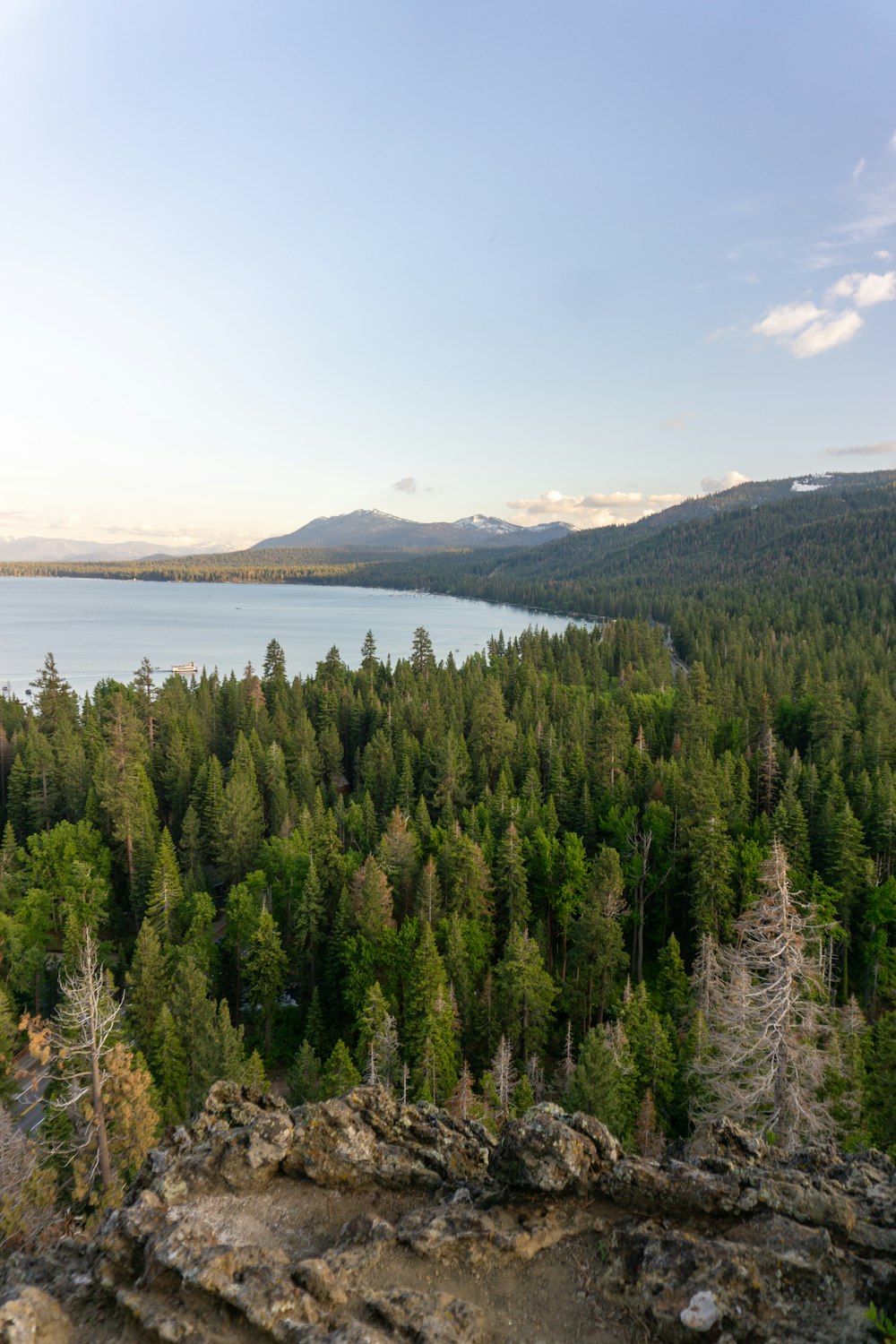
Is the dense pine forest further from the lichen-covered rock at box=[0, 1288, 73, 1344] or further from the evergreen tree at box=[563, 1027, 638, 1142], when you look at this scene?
the lichen-covered rock at box=[0, 1288, 73, 1344]

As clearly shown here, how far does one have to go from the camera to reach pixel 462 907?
123 ft

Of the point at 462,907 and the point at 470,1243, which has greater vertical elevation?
the point at 470,1243

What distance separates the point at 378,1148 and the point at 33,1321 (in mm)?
Answer: 4139

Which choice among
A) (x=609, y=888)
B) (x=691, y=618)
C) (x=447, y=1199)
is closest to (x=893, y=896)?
(x=609, y=888)

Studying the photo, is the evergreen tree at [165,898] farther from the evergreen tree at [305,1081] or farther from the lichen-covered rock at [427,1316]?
the lichen-covered rock at [427,1316]

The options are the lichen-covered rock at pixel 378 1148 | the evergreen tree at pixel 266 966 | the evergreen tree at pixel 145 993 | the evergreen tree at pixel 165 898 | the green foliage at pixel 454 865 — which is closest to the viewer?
the lichen-covered rock at pixel 378 1148

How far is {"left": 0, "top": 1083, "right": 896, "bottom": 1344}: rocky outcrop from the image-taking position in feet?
21.4

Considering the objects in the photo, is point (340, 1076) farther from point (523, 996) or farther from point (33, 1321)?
point (33, 1321)

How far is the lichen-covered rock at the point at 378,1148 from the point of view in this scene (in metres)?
9.01

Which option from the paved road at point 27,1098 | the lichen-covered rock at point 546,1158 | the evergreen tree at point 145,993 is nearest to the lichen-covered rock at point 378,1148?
the lichen-covered rock at point 546,1158

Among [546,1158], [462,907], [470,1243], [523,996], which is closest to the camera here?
[470,1243]

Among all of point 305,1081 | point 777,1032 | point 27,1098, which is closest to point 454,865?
point 305,1081

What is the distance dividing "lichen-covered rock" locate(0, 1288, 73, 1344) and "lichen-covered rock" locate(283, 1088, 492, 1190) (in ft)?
9.58

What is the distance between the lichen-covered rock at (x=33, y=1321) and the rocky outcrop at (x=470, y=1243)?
18mm
